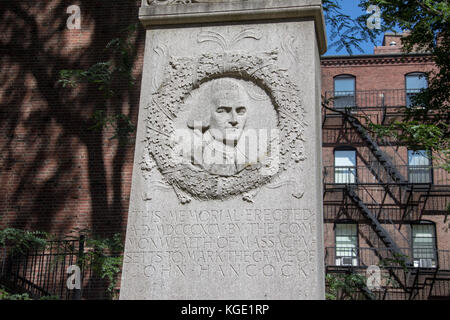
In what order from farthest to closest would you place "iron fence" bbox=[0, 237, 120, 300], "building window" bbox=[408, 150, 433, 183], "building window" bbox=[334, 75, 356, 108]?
1. "building window" bbox=[334, 75, 356, 108]
2. "building window" bbox=[408, 150, 433, 183]
3. "iron fence" bbox=[0, 237, 120, 300]

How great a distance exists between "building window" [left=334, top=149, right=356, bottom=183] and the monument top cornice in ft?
73.2

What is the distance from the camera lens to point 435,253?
27.5 metres

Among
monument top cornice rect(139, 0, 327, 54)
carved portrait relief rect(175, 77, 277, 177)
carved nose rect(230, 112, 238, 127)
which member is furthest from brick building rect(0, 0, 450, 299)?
carved nose rect(230, 112, 238, 127)

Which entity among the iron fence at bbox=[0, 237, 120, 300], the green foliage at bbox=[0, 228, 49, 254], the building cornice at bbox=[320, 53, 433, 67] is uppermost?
the building cornice at bbox=[320, 53, 433, 67]

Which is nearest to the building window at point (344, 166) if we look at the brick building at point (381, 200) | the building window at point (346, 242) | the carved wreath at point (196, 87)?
the brick building at point (381, 200)

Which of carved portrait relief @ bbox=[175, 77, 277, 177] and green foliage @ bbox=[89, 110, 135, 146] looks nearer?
carved portrait relief @ bbox=[175, 77, 277, 177]

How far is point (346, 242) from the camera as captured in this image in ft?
92.3

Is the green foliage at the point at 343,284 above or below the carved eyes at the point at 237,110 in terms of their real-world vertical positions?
below

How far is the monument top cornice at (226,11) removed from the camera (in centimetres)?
602

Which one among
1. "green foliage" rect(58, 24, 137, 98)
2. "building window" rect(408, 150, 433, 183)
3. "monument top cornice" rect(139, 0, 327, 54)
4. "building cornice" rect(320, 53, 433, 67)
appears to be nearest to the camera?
"monument top cornice" rect(139, 0, 327, 54)

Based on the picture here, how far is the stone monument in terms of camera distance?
539cm

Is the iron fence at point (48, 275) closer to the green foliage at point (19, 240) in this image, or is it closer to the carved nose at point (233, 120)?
the green foliage at point (19, 240)

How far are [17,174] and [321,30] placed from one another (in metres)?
13.6

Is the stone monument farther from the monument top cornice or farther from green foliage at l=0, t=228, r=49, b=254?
green foliage at l=0, t=228, r=49, b=254
